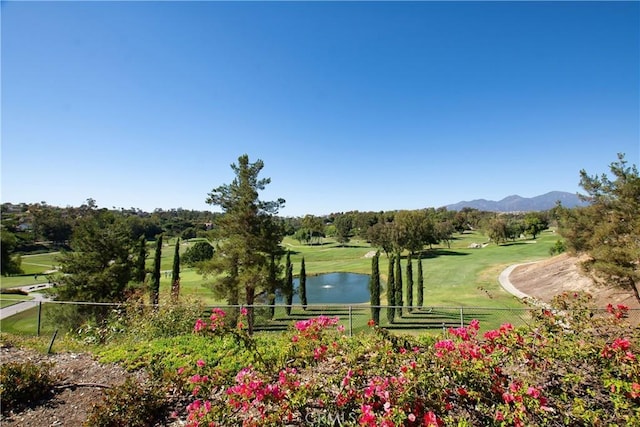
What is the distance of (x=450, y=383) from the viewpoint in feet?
11.4

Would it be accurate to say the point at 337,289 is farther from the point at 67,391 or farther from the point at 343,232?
the point at 343,232

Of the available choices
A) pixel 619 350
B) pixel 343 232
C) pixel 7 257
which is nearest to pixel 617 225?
pixel 619 350

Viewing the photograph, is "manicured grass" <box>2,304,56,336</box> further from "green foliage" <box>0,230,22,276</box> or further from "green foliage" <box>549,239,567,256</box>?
"green foliage" <box>549,239,567,256</box>

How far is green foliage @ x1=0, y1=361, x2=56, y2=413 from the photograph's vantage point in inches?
179

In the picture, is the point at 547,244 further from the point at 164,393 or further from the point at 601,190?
the point at 164,393

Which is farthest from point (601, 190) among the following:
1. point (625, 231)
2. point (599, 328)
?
point (599, 328)

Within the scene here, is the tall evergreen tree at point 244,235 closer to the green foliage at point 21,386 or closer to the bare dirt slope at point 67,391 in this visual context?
the bare dirt slope at point 67,391

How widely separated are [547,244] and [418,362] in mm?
62331

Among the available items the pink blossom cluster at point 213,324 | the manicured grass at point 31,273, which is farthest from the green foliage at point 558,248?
the manicured grass at point 31,273

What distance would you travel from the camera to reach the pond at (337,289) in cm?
3347

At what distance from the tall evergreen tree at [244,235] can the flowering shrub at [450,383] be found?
12.2 metres

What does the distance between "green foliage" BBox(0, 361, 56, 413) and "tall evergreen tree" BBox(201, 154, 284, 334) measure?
11029 millimetres

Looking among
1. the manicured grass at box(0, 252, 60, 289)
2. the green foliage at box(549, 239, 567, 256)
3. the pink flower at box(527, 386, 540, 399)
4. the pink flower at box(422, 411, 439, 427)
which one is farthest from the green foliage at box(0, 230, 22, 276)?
the green foliage at box(549, 239, 567, 256)

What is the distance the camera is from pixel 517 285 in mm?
29234
